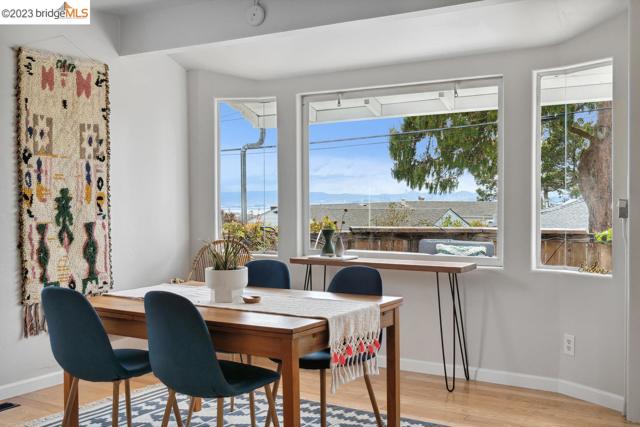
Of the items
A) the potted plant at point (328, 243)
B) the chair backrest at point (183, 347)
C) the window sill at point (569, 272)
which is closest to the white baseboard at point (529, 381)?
the window sill at point (569, 272)

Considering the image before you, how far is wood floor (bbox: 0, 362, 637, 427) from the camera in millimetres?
3721

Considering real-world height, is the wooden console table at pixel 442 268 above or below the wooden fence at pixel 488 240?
below

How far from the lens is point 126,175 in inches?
192

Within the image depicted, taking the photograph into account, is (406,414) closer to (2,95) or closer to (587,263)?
(587,263)

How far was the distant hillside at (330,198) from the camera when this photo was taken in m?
4.88

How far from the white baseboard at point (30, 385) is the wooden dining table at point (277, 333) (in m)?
0.87

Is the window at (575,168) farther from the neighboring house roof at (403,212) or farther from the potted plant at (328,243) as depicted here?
the potted plant at (328,243)

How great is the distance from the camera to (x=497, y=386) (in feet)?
14.5

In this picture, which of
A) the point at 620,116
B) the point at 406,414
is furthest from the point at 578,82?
the point at 406,414

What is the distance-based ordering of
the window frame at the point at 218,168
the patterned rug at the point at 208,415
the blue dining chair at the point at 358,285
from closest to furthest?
the blue dining chair at the point at 358,285, the patterned rug at the point at 208,415, the window frame at the point at 218,168

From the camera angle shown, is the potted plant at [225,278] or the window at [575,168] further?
the window at [575,168]

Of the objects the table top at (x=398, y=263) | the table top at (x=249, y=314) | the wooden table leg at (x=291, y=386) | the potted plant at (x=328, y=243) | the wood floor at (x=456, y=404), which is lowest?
the wood floor at (x=456, y=404)

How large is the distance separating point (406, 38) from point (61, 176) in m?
2.39

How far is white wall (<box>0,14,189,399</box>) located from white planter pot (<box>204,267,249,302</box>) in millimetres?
1570
